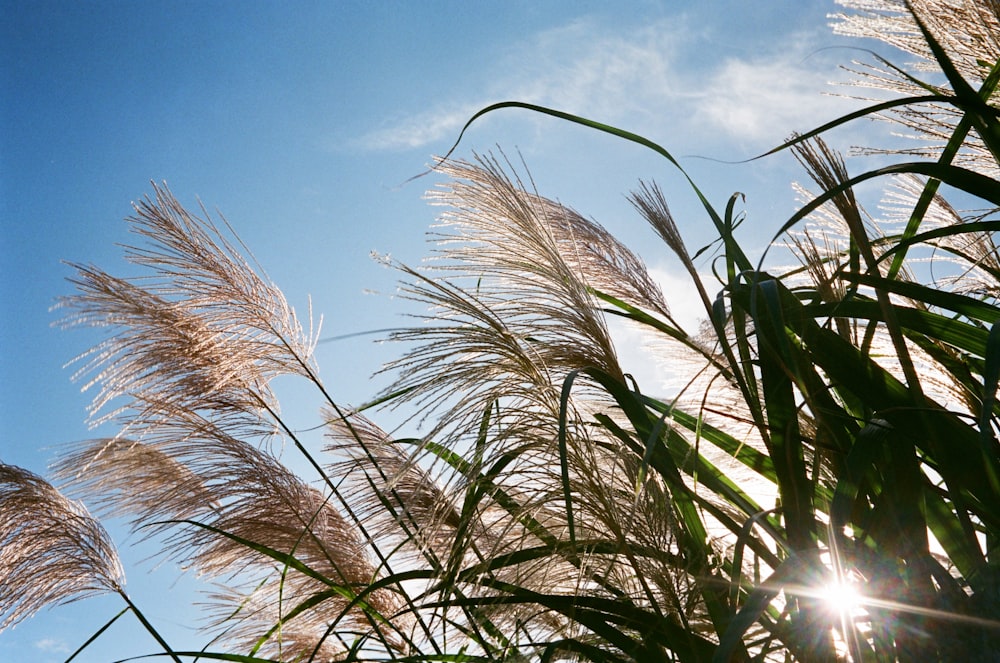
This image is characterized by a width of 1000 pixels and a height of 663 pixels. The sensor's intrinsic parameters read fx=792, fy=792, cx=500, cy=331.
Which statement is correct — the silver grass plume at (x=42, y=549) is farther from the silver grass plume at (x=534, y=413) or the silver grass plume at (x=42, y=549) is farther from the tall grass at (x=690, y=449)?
the silver grass plume at (x=534, y=413)

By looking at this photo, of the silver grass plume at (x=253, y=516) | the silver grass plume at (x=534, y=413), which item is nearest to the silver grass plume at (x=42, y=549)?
the silver grass plume at (x=253, y=516)

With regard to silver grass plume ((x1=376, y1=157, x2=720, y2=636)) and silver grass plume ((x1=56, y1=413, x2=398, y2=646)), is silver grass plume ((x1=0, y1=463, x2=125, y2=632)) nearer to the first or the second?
silver grass plume ((x1=56, y1=413, x2=398, y2=646))

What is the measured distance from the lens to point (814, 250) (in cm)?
166

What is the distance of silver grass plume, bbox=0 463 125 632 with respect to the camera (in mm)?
2266

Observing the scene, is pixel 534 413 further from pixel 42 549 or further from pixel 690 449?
pixel 42 549

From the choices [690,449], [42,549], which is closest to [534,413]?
[690,449]

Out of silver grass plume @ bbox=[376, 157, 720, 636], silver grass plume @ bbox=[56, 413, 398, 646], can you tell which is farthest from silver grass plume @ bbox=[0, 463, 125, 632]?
silver grass plume @ bbox=[376, 157, 720, 636]

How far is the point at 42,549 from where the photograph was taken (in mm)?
2320

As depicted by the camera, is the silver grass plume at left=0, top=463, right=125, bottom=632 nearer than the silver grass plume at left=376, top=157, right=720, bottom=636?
No

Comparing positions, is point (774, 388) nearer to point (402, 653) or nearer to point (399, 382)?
point (399, 382)

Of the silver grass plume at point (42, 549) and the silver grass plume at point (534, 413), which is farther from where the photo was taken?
the silver grass plume at point (42, 549)

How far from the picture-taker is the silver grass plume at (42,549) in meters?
2.27

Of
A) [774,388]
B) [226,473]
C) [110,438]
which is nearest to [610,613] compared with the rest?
[774,388]

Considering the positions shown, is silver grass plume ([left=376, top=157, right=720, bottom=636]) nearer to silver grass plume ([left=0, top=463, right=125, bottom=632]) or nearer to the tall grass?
the tall grass
